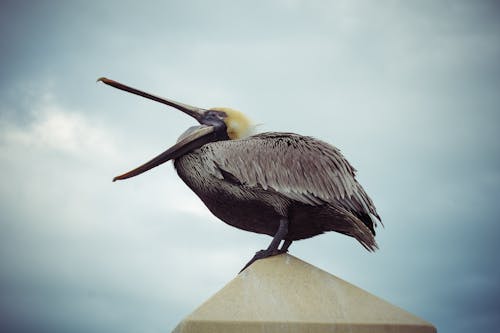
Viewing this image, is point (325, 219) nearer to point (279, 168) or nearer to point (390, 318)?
point (279, 168)

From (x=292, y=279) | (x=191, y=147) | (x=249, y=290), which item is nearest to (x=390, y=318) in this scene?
(x=292, y=279)

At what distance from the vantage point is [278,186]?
566 centimetres

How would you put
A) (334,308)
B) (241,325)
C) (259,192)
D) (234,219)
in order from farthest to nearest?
(234,219) → (259,192) → (334,308) → (241,325)

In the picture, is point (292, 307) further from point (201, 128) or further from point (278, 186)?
point (201, 128)

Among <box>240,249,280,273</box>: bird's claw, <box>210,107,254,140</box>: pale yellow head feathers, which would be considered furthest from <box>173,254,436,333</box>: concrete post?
<box>210,107,254,140</box>: pale yellow head feathers

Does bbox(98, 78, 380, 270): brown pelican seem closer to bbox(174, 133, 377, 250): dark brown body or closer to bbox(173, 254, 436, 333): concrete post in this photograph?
bbox(174, 133, 377, 250): dark brown body

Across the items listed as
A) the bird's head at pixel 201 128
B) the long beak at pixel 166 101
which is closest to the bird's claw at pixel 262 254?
the bird's head at pixel 201 128

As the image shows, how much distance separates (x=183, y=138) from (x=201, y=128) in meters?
0.25

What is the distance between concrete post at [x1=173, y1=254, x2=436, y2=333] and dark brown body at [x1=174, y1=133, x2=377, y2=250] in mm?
527

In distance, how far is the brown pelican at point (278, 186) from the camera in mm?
5668

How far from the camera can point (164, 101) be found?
6898 mm

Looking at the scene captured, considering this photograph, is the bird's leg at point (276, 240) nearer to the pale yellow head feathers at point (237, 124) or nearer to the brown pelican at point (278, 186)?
the brown pelican at point (278, 186)

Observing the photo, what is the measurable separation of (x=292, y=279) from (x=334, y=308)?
0.49 metres

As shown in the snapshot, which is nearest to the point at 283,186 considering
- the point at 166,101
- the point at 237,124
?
the point at 237,124
